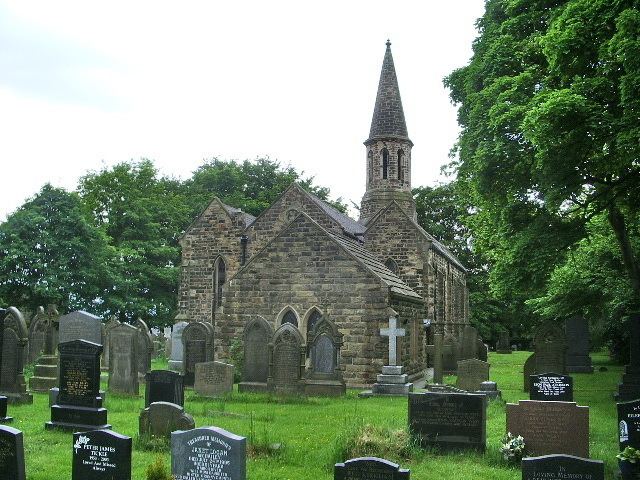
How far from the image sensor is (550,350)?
58.2 ft

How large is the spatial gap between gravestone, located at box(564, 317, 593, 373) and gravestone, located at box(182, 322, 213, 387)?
518 inches

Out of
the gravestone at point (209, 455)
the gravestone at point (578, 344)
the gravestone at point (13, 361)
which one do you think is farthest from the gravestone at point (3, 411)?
the gravestone at point (578, 344)

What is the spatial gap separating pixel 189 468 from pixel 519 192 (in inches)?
517

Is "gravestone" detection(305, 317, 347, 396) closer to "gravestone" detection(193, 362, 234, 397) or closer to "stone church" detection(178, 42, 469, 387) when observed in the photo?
"stone church" detection(178, 42, 469, 387)

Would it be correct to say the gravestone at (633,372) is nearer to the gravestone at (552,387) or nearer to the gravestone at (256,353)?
the gravestone at (552,387)

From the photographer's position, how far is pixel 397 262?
100.0ft

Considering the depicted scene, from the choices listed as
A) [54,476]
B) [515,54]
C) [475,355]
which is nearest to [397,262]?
[475,355]

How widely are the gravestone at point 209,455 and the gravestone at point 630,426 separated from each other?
502cm

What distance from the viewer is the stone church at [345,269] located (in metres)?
20.1

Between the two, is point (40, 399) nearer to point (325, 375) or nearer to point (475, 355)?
point (325, 375)

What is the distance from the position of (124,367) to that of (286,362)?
3.97 m

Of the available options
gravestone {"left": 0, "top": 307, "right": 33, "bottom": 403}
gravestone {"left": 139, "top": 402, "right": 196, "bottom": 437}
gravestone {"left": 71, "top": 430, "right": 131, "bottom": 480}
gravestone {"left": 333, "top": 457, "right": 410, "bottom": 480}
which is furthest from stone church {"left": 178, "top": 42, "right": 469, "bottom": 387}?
gravestone {"left": 333, "top": 457, "right": 410, "bottom": 480}

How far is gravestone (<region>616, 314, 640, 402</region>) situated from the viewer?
51.6 feet

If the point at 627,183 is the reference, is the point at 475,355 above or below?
below
